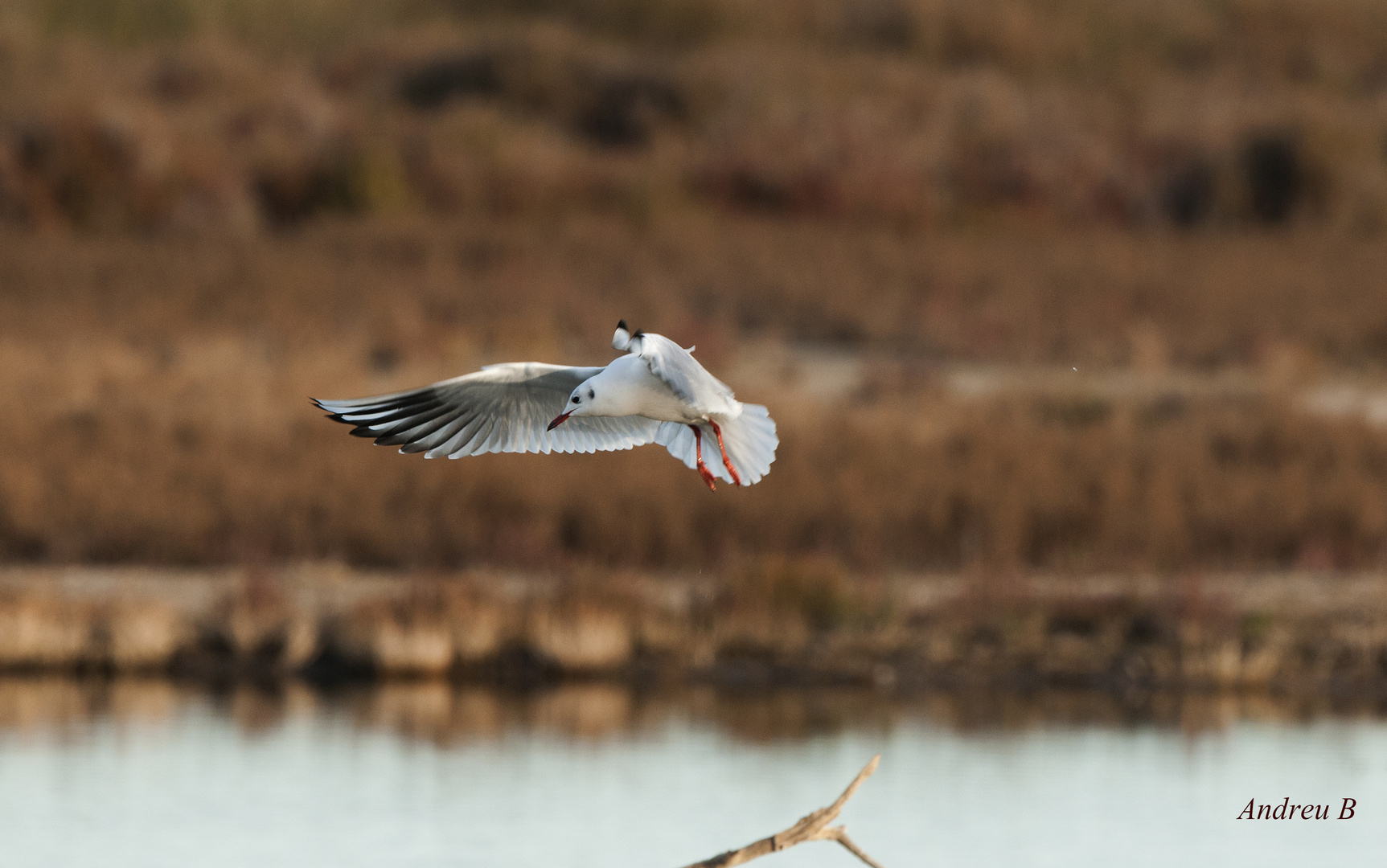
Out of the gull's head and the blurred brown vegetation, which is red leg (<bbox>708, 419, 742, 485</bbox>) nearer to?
the gull's head

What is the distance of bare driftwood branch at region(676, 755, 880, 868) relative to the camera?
7.93 m

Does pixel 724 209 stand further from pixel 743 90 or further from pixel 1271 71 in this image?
pixel 1271 71

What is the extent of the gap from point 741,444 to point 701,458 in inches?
9.6

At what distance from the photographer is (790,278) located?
39.6 meters

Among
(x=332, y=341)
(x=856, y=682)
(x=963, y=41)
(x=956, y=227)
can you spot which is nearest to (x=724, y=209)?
(x=956, y=227)

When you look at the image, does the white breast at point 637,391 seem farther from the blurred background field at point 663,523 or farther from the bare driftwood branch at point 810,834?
the blurred background field at point 663,523

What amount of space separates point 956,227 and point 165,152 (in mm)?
15060

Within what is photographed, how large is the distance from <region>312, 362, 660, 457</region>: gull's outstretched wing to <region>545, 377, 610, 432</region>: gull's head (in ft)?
1.29

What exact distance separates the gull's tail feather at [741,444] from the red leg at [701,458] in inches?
0.8

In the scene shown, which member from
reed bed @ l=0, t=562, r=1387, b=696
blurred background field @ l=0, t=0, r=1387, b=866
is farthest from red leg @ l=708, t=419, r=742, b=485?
Result: reed bed @ l=0, t=562, r=1387, b=696

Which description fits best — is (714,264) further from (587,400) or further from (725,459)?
(587,400)

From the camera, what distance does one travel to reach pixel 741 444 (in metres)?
9.32

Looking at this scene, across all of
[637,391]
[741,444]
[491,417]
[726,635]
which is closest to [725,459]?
[637,391]

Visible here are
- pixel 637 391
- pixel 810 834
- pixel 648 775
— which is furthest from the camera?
pixel 648 775
